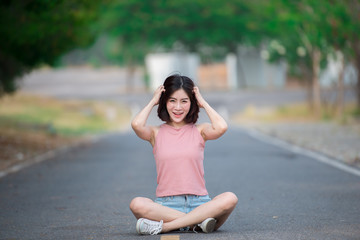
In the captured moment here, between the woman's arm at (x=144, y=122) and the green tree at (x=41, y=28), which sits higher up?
the green tree at (x=41, y=28)

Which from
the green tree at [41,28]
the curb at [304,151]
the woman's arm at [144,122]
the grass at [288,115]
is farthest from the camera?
the grass at [288,115]

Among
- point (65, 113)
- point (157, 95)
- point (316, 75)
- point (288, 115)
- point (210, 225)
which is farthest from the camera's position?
point (65, 113)

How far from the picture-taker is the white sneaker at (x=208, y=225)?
7043 mm

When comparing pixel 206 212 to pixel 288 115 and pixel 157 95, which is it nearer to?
pixel 157 95

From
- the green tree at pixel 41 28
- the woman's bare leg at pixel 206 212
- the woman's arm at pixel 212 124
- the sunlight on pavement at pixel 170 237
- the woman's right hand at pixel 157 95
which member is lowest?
the sunlight on pavement at pixel 170 237

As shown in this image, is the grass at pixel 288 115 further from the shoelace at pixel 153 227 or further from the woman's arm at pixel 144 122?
the shoelace at pixel 153 227

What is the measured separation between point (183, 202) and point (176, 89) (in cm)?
109

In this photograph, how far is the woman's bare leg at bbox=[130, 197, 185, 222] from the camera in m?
7.12

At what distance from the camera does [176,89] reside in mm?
7297

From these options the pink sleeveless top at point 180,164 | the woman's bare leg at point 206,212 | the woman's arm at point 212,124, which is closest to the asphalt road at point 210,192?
the woman's bare leg at point 206,212

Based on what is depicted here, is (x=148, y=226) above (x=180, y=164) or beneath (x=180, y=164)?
beneath

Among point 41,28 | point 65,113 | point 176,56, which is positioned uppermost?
point 41,28

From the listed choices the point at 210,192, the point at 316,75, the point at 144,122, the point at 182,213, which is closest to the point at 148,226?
the point at 182,213

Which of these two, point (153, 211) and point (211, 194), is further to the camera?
point (211, 194)
